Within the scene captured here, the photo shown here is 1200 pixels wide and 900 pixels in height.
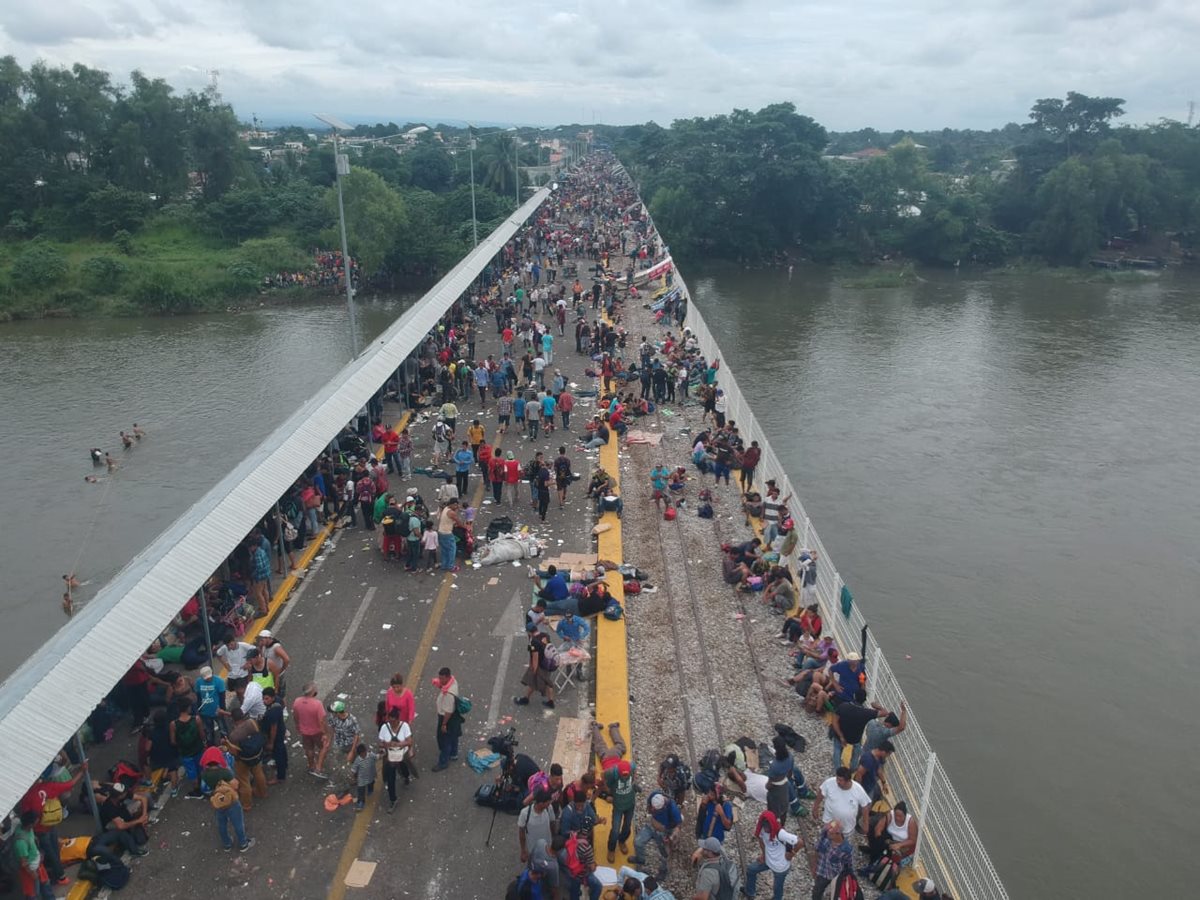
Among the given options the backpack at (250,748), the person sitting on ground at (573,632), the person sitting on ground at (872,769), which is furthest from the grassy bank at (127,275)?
the person sitting on ground at (872,769)

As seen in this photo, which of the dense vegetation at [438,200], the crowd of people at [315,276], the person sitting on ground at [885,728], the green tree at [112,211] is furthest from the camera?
the green tree at [112,211]

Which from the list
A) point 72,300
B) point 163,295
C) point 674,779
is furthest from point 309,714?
point 72,300

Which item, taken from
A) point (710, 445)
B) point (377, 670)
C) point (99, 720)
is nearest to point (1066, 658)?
point (710, 445)

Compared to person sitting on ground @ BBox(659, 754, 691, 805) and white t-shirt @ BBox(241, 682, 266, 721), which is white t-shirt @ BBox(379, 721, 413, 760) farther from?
person sitting on ground @ BBox(659, 754, 691, 805)

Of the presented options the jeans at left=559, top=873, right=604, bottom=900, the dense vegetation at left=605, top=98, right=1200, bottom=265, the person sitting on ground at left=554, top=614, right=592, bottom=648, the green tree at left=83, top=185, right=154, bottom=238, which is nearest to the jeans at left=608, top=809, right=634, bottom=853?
the jeans at left=559, top=873, right=604, bottom=900

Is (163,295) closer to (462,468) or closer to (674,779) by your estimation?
(462,468)

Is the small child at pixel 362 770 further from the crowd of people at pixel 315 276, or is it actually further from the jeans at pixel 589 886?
the crowd of people at pixel 315 276

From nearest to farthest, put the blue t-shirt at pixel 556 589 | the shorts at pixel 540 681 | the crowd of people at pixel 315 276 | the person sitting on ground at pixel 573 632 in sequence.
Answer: the shorts at pixel 540 681, the person sitting on ground at pixel 573 632, the blue t-shirt at pixel 556 589, the crowd of people at pixel 315 276
